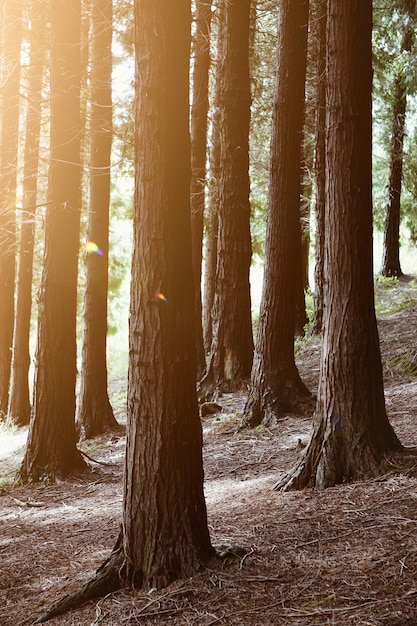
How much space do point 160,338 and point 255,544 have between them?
70.0 inches

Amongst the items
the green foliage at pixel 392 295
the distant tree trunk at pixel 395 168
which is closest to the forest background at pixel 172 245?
the distant tree trunk at pixel 395 168

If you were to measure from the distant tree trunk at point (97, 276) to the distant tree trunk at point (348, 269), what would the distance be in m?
6.36

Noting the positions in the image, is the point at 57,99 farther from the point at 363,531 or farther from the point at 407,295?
the point at 407,295

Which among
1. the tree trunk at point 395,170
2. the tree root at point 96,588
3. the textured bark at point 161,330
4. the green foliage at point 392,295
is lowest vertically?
the tree root at point 96,588

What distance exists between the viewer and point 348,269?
6434 millimetres

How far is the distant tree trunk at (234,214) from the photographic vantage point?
38.9 feet

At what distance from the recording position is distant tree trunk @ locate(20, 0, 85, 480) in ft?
30.1

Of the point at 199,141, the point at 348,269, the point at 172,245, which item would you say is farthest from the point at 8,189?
the point at 172,245

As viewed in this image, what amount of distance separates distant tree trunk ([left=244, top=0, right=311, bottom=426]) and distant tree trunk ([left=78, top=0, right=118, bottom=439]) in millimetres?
3428

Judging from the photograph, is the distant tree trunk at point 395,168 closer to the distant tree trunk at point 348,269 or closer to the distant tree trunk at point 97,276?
the distant tree trunk at point 97,276

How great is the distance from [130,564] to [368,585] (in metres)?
1.64

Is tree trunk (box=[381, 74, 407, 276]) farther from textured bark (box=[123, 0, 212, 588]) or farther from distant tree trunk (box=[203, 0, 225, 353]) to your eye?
textured bark (box=[123, 0, 212, 588])

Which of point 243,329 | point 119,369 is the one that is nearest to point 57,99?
point 243,329

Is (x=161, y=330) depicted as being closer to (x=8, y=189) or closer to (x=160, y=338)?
(x=160, y=338)
